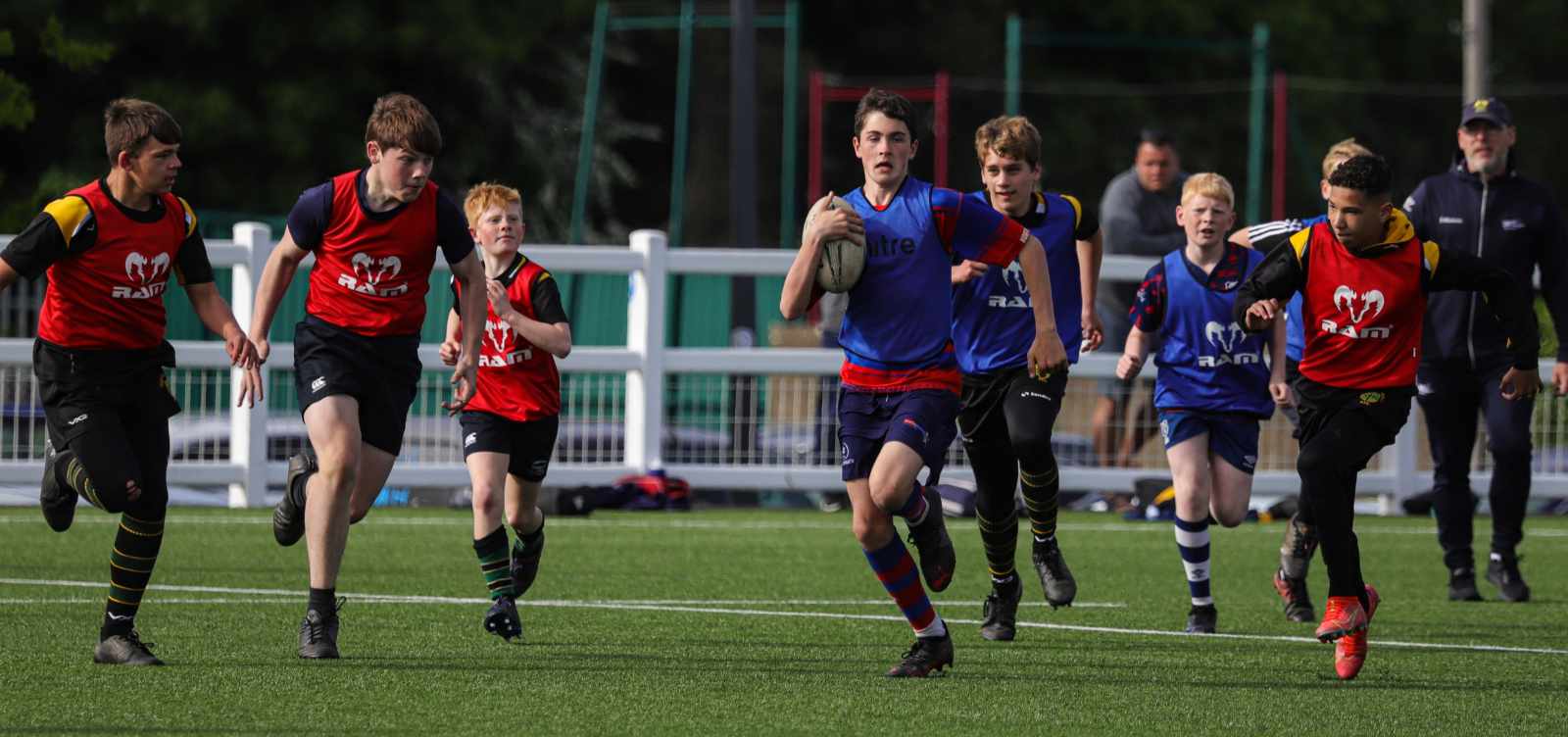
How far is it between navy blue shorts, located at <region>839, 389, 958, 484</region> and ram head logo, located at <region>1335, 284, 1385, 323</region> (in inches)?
51.3

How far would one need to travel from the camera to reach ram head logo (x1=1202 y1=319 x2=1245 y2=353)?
29.6 ft

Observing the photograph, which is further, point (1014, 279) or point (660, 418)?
point (660, 418)

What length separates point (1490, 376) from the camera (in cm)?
1007

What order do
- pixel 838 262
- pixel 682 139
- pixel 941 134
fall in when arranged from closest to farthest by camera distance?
1. pixel 838 262
2. pixel 682 139
3. pixel 941 134

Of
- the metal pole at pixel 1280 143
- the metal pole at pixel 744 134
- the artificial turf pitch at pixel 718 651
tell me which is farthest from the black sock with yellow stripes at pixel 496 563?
the metal pole at pixel 1280 143

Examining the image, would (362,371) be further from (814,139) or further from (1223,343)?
(814,139)

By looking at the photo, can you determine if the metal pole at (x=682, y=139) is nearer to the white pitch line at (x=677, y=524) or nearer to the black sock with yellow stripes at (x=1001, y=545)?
the white pitch line at (x=677, y=524)

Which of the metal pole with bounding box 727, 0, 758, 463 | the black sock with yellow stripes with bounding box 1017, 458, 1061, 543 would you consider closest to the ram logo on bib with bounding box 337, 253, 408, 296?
the black sock with yellow stripes with bounding box 1017, 458, 1061, 543

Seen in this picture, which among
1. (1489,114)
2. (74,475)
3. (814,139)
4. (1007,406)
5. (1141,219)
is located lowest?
(74,475)

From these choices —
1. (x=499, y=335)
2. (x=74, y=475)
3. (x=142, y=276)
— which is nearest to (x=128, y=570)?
(x=74, y=475)

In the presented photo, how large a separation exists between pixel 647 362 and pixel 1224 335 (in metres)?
6.26

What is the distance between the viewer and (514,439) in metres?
8.42

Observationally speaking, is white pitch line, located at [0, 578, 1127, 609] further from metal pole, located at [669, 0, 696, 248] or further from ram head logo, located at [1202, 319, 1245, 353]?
metal pole, located at [669, 0, 696, 248]

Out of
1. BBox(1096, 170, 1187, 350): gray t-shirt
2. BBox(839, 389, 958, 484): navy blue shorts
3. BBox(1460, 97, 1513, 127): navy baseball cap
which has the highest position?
BBox(1460, 97, 1513, 127): navy baseball cap
